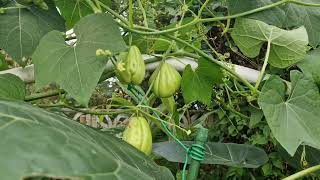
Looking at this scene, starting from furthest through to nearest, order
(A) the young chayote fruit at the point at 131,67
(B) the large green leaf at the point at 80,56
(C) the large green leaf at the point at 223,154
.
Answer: (C) the large green leaf at the point at 223,154 → (A) the young chayote fruit at the point at 131,67 → (B) the large green leaf at the point at 80,56

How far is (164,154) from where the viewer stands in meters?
1.25

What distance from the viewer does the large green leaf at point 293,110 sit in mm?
875

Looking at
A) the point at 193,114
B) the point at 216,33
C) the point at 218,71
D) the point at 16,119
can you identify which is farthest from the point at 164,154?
the point at 216,33

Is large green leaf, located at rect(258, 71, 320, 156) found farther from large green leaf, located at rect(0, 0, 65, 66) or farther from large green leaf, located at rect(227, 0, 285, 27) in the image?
large green leaf, located at rect(0, 0, 65, 66)

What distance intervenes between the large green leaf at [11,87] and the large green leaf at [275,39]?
451 mm

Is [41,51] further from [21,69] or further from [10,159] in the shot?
[10,159]

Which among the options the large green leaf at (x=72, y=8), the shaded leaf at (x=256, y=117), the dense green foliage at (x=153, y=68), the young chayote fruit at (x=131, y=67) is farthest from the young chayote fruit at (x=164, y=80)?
the shaded leaf at (x=256, y=117)

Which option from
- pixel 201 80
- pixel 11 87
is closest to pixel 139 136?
pixel 11 87

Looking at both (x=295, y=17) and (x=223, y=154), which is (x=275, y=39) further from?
(x=223, y=154)

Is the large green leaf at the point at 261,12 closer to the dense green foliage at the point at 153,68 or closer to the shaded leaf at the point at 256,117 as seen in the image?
the dense green foliage at the point at 153,68

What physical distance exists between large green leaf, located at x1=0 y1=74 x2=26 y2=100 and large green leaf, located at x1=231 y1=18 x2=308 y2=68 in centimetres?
45

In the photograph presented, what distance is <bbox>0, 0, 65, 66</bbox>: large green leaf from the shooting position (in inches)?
40.3

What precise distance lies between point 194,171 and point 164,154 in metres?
0.26

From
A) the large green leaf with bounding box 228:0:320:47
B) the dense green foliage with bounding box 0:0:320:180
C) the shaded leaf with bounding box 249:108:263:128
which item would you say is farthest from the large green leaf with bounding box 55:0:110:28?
the shaded leaf with bounding box 249:108:263:128
